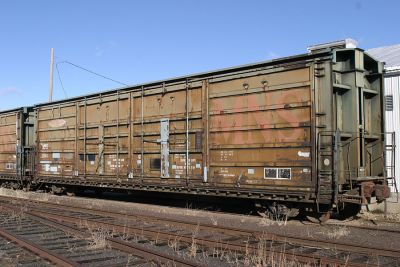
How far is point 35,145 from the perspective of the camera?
20375 millimetres

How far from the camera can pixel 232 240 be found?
8648mm

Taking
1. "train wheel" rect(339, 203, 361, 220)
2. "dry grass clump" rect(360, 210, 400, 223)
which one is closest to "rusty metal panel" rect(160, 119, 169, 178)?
"train wheel" rect(339, 203, 361, 220)

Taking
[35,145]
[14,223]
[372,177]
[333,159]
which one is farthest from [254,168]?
[35,145]

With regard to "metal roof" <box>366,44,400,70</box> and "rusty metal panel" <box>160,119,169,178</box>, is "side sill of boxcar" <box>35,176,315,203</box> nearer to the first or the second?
"rusty metal panel" <box>160,119,169,178</box>

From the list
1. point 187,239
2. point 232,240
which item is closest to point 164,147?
point 187,239

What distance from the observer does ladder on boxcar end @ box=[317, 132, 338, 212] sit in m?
10.1

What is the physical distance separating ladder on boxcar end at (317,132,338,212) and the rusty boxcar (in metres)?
0.02

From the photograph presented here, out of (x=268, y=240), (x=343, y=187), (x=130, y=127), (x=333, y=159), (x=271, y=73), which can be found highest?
(x=271, y=73)

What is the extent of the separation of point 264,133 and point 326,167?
182cm

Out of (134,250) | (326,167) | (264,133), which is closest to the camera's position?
(134,250)

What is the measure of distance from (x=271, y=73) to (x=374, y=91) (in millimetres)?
2877

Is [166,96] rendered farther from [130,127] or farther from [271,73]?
[271,73]

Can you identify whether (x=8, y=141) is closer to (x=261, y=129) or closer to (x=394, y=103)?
(x=261, y=129)

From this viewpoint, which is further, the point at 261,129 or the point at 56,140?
the point at 56,140
